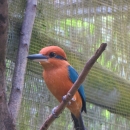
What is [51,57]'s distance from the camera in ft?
5.58

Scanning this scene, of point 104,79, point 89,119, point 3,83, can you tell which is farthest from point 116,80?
point 3,83

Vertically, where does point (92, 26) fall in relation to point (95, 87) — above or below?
above

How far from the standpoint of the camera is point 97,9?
7.70ft

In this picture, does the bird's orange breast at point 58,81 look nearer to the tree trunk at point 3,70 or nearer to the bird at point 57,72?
the bird at point 57,72

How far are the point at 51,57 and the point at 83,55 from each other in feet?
1.63

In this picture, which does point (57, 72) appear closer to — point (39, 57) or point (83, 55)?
point (39, 57)

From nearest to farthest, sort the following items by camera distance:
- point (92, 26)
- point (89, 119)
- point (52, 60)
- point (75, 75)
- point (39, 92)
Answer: point (52, 60) → point (75, 75) → point (39, 92) → point (89, 119) → point (92, 26)

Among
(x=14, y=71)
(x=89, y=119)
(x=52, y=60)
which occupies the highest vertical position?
(x=52, y=60)

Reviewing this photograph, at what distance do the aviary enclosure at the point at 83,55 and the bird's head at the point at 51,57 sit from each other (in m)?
0.27

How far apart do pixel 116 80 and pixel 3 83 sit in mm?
940

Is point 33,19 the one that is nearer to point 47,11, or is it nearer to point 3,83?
point 47,11

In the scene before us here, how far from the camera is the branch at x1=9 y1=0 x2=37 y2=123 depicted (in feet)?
5.76

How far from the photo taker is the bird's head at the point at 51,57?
5.42 feet

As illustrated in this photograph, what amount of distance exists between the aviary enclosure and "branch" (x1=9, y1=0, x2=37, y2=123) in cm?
5
